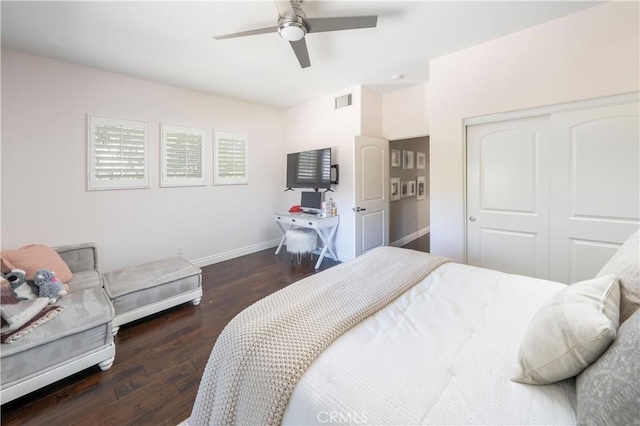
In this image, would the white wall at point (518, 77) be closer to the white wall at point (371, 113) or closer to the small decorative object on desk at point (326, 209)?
the white wall at point (371, 113)

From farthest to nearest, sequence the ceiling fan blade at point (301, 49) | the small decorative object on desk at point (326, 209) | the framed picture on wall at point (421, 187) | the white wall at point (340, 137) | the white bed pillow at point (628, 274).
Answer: the framed picture on wall at point (421, 187)
the small decorative object on desk at point (326, 209)
the white wall at point (340, 137)
the ceiling fan blade at point (301, 49)
the white bed pillow at point (628, 274)

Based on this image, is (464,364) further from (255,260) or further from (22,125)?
(22,125)

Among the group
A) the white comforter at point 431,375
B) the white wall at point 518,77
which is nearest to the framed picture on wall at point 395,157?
the white wall at point 518,77

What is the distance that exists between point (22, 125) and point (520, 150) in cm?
502

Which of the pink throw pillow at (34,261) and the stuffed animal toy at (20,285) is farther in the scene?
the pink throw pillow at (34,261)

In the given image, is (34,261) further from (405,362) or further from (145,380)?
(405,362)

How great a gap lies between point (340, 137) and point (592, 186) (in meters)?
2.92

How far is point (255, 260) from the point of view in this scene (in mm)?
4195

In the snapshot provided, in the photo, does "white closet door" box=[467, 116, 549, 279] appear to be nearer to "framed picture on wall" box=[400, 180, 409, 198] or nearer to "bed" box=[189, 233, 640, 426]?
"bed" box=[189, 233, 640, 426]

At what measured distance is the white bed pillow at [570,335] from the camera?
0.74 metres

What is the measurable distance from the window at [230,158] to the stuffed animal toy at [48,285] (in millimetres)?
2320

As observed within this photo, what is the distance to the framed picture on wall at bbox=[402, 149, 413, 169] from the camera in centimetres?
501

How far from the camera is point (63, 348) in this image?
1.65 meters

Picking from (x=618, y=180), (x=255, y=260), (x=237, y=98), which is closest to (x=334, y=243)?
(x=255, y=260)
